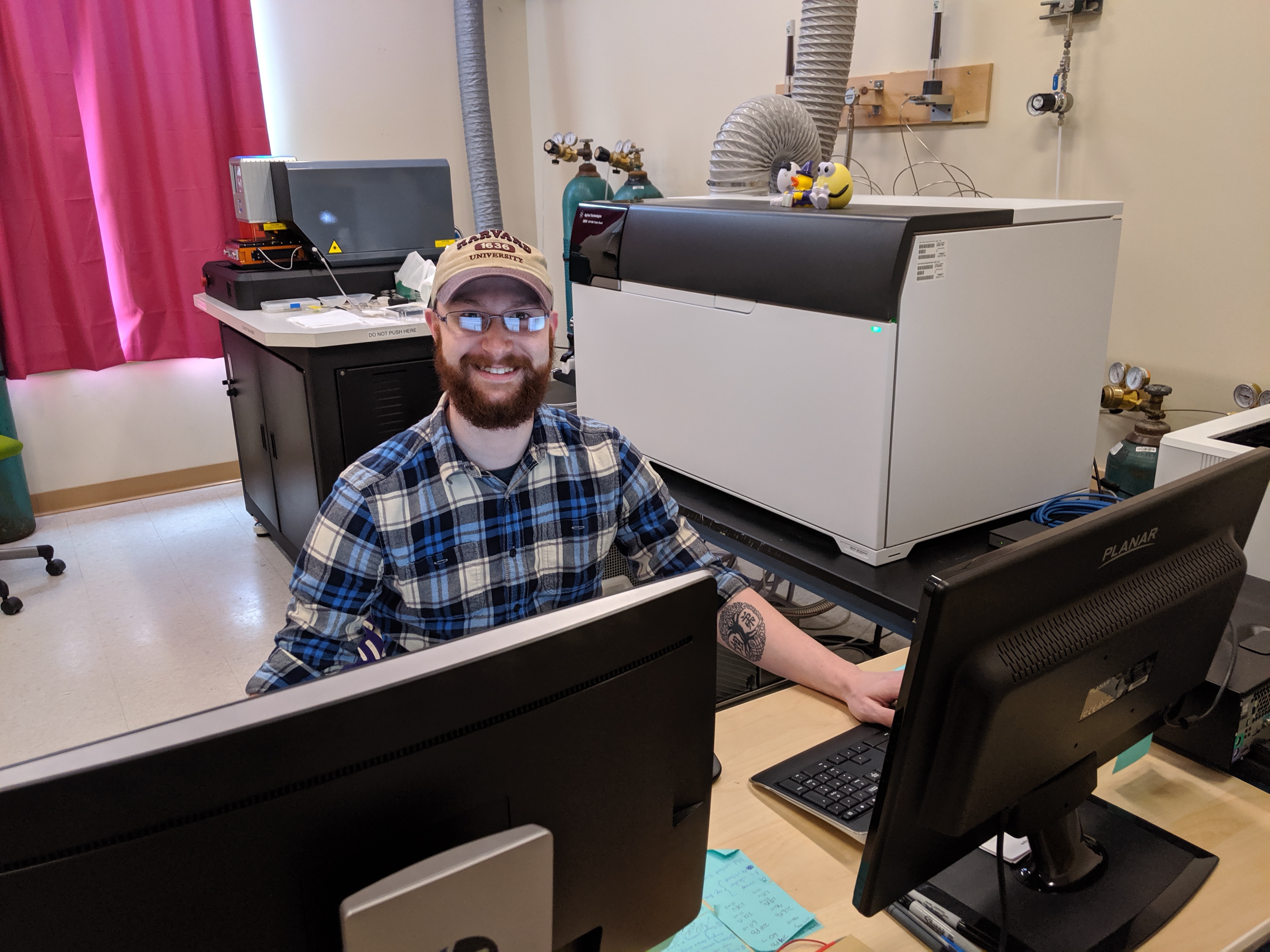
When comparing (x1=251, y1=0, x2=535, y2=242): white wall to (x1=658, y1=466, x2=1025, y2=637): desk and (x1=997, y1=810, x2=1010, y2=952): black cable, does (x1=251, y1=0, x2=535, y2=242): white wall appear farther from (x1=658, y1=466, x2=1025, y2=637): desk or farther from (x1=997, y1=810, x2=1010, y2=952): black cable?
(x1=997, y1=810, x2=1010, y2=952): black cable

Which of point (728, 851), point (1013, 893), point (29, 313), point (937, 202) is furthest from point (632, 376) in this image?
point (29, 313)

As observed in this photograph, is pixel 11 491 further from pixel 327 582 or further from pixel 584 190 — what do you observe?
pixel 327 582

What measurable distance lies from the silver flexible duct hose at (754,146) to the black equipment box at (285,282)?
5.12 feet

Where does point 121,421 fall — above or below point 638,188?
below

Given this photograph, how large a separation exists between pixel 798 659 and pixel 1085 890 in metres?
0.41

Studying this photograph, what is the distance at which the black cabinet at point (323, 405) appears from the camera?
8.29 feet

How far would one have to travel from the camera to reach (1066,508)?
58.2 inches

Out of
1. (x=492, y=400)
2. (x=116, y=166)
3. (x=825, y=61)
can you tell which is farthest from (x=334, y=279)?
(x=492, y=400)

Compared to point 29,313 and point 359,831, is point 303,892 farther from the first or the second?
point 29,313

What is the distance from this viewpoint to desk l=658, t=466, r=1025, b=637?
4.26 ft

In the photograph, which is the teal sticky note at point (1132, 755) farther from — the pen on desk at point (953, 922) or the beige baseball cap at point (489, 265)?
the beige baseball cap at point (489, 265)

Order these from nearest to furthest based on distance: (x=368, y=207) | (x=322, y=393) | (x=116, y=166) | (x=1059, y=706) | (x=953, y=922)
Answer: (x=1059, y=706) < (x=953, y=922) < (x=322, y=393) < (x=368, y=207) < (x=116, y=166)

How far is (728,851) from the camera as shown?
91 cm

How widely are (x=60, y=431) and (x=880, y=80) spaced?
3296 millimetres
